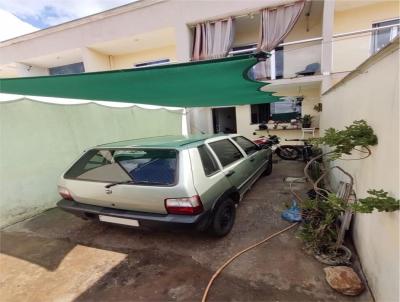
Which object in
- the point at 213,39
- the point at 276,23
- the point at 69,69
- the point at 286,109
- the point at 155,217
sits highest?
the point at 69,69

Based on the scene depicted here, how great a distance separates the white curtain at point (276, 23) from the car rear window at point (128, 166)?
6814 mm

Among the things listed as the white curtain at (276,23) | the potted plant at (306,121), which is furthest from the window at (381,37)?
the potted plant at (306,121)

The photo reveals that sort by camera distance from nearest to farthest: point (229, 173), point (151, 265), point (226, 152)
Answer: point (151, 265)
point (229, 173)
point (226, 152)

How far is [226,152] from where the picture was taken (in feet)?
12.8

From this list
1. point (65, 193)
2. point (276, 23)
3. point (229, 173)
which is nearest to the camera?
point (65, 193)

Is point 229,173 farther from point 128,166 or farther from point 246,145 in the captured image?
point 246,145

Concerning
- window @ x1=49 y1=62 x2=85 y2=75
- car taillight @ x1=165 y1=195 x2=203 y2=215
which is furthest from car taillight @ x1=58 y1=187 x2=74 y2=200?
window @ x1=49 y1=62 x2=85 y2=75

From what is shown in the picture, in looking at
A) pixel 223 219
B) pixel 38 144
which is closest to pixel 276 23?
pixel 223 219

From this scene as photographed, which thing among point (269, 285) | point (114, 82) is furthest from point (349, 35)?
point (269, 285)

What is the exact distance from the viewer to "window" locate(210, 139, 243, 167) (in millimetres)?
3593

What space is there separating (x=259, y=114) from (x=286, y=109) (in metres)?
1.13

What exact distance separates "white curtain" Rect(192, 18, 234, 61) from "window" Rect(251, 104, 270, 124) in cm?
278

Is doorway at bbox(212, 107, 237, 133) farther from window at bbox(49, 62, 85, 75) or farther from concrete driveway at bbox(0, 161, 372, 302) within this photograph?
window at bbox(49, 62, 85, 75)

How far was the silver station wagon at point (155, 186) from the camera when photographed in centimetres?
262
